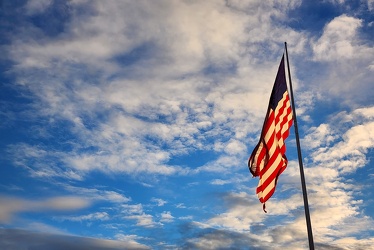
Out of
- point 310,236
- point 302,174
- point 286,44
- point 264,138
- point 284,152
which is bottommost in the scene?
point 310,236

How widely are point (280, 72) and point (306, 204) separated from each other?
24.9ft

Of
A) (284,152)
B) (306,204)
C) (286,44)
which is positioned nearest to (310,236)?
(306,204)

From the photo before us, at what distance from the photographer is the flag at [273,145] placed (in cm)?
2094

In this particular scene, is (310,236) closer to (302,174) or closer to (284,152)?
(302,174)

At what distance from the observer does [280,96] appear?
22234 millimetres

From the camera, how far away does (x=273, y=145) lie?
21.4 meters

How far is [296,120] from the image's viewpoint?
20812mm

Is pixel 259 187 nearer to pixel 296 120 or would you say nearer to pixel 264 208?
pixel 264 208

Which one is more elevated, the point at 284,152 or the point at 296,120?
the point at 296,120

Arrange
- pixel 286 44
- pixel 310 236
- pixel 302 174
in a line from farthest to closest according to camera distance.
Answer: pixel 286 44
pixel 302 174
pixel 310 236

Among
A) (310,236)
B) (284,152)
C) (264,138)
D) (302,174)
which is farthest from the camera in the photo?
(264,138)

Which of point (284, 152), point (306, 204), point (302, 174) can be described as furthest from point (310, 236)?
point (284, 152)

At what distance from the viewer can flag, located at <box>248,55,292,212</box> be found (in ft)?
68.7

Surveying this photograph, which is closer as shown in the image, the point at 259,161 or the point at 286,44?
the point at 259,161
